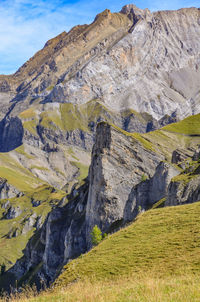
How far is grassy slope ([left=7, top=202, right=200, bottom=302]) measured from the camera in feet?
53.5

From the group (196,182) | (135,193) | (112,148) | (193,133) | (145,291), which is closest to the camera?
(145,291)

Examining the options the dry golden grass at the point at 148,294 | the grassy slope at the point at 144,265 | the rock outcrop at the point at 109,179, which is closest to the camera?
the dry golden grass at the point at 148,294

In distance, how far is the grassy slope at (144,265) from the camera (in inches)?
642

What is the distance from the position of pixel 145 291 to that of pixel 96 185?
303 ft

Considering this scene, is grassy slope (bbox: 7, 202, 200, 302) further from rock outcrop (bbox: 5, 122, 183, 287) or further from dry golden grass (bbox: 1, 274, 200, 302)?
rock outcrop (bbox: 5, 122, 183, 287)

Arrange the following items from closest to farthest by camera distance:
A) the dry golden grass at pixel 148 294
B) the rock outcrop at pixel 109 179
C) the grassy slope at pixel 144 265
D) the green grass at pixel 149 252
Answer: the dry golden grass at pixel 148 294
the grassy slope at pixel 144 265
the green grass at pixel 149 252
the rock outcrop at pixel 109 179

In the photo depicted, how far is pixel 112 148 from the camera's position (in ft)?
364

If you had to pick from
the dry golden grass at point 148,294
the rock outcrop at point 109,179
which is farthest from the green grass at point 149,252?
the rock outcrop at point 109,179

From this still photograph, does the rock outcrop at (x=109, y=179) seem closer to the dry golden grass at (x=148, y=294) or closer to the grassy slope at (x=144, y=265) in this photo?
the grassy slope at (x=144, y=265)

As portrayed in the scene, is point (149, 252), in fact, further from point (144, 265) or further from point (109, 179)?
point (109, 179)

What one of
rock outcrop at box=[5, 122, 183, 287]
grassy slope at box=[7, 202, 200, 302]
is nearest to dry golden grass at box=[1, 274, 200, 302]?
grassy slope at box=[7, 202, 200, 302]

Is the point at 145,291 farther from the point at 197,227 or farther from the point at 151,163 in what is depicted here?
the point at 151,163

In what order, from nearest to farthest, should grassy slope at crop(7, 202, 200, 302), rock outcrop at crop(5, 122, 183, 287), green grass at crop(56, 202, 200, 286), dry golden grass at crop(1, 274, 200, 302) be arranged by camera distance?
dry golden grass at crop(1, 274, 200, 302) → grassy slope at crop(7, 202, 200, 302) → green grass at crop(56, 202, 200, 286) → rock outcrop at crop(5, 122, 183, 287)

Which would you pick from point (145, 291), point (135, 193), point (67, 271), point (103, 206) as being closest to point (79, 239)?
point (103, 206)
